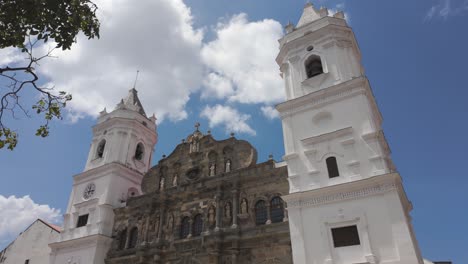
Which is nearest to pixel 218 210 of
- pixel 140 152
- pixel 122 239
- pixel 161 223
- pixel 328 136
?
pixel 161 223

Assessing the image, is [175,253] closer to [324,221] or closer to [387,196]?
[324,221]

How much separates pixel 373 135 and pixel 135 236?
16.4 metres

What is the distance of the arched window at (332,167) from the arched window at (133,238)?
13.9m

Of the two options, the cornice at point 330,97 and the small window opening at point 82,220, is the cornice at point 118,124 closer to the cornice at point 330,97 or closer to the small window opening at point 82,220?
the small window opening at point 82,220

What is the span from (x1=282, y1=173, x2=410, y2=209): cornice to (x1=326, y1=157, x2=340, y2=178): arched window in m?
0.86

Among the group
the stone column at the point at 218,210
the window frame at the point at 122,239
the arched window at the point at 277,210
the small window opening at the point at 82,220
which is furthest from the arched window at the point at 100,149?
the arched window at the point at 277,210

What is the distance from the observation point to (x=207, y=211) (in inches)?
811

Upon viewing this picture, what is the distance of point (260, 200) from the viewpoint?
62.8 feet

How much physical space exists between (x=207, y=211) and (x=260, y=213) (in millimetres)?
3493

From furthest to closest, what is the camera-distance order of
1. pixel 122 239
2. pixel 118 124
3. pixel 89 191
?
pixel 118 124 → pixel 89 191 → pixel 122 239

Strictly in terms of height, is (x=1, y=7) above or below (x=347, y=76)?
below

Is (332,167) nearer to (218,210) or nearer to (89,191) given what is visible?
(218,210)

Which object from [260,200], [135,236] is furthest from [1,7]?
[135,236]

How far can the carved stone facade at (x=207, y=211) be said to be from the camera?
18.0 metres
